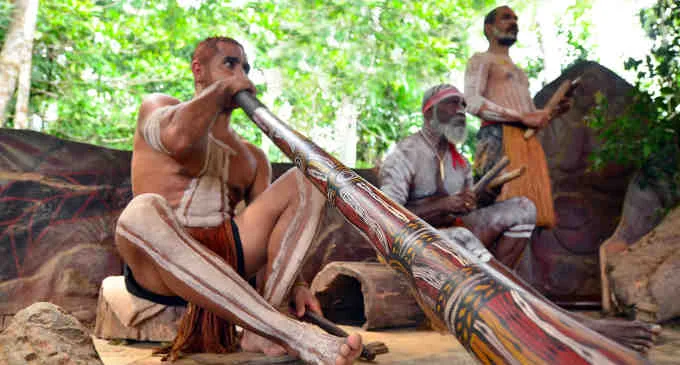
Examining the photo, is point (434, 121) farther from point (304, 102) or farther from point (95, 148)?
point (304, 102)

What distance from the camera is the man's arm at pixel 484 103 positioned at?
3.37m

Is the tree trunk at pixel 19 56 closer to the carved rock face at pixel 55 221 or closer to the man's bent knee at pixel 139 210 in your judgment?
the carved rock face at pixel 55 221

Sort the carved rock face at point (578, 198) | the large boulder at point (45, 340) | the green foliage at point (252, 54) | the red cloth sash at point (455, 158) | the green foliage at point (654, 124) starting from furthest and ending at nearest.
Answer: the green foliage at point (252, 54), the carved rock face at point (578, 198), the green foliage at point (654, 124), the red cloth sash at point (455, 158), the large boulder at point (45, 340)

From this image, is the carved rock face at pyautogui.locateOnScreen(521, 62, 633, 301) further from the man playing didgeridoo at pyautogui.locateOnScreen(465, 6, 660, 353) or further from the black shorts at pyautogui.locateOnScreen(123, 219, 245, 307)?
the black shorts at pyautogui.locateOnScreen(123, 219, 245, 307)

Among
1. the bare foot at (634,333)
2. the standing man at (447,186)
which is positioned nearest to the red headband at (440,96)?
the standing man at (447,186)

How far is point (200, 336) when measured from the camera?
1895 millimetres

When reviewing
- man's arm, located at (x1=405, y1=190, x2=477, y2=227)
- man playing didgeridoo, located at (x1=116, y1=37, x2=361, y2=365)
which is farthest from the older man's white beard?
man playing didgeridoo, located at (x1=116, y1=37, x2=361, y2=365)

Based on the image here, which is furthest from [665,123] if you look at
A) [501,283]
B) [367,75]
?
[367,75]

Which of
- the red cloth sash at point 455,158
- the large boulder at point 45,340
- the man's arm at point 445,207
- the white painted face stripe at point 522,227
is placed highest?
A: the red cloth sash at point 455,158

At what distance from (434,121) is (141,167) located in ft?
5.07

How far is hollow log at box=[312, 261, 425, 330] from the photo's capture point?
2.96 metres

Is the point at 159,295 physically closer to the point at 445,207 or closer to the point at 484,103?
the point at 445,207

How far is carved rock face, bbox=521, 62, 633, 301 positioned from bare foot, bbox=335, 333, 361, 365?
322 cm

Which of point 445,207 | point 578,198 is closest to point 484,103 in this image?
point 445,207
